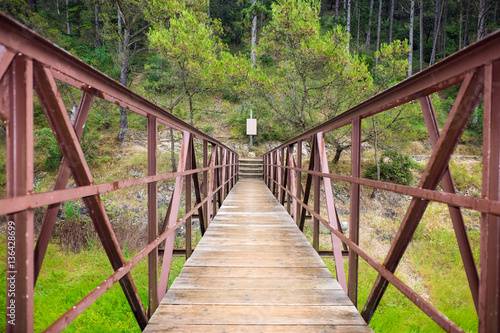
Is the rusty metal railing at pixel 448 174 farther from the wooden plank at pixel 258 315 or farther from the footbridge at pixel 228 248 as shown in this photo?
the wooden plank at pixel 258 315

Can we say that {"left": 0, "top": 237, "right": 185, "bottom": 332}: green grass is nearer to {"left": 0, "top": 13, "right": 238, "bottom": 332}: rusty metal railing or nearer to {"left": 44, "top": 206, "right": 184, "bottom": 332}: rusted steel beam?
{"left": 44, "top": 206, "right": 184, "bottom": 332}: rusted steel beam

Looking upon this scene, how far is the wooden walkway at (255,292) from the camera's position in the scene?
1.55 m

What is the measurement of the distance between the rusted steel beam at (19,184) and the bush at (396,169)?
45.0 feet

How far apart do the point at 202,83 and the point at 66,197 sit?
34.4 ft

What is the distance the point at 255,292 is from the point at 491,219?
1.52 m

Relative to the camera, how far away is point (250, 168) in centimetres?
1305

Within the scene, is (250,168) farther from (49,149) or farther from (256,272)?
(256,272)

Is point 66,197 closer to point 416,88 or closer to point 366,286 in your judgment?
point 416,88

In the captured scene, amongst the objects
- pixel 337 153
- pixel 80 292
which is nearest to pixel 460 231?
pixel 80 292

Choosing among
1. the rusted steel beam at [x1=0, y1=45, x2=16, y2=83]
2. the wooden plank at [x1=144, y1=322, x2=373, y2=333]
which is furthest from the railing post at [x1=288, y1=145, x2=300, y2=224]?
the rusted steel beam at [x1=0, y1=45, x2=16, y2=83]

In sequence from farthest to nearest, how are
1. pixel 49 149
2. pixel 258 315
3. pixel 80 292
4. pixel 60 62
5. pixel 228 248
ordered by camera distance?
pixel 49 149 → pixel 80 292 → pixel 228 248 → pixel 258 315 → pixel 60 62

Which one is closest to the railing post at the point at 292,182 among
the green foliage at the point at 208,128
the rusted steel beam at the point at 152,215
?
the rusted steel beam at the point at 152,215

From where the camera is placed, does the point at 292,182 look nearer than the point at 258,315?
No

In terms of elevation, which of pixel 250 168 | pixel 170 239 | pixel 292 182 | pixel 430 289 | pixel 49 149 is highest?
pixel 49 149
